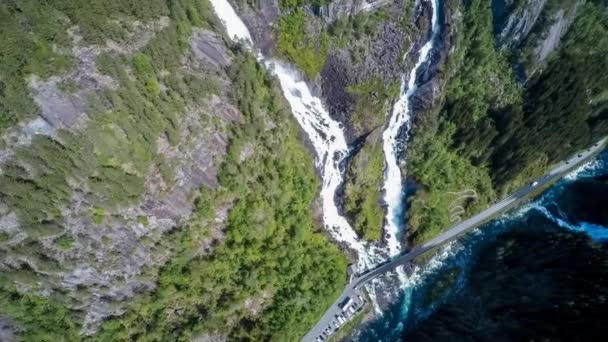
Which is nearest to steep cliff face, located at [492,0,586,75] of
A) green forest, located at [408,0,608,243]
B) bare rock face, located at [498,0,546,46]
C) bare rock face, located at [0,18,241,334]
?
bare rock face, located at [498,0,546,46]

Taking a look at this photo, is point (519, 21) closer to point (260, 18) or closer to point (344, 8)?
point (344, 8)

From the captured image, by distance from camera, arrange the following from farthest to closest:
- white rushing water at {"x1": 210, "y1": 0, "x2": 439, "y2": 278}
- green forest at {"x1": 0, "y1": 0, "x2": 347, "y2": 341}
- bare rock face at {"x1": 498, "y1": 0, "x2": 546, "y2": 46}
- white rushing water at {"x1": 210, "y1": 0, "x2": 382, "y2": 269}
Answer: bare rock face at {"x1": 498, "y1": 0, "x2": 546, "y2": 46}, white rushing water at {"x1": 210, "y1": 0, "x2": 439, "y2": 278}, white rushing water at {"x1": 210, "y1": 0, "x2": 382, "y2": 269}, green forest at {"x1": 0, "y1": 0, "x2": 347, "y2": 341}

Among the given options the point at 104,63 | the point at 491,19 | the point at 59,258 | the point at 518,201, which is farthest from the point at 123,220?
the point at 518,201

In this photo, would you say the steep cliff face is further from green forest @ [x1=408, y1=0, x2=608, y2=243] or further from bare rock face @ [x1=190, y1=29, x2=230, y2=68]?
bare rock face @ [x1=190, y1=29, x2=230, y2=68]

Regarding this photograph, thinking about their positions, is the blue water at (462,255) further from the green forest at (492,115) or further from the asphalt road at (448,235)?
the green forest at (492,115)

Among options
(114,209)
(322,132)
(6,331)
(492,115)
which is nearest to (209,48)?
(322,132)

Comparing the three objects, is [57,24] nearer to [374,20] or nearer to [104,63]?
[104,63]
